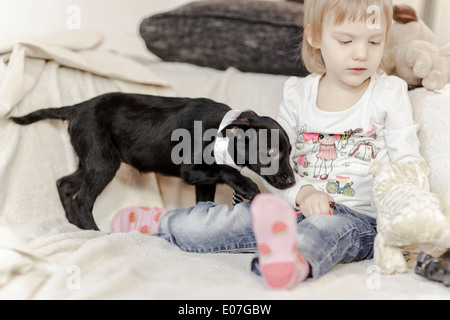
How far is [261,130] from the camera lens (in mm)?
1288

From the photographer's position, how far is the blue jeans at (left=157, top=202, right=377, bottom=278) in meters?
1.09

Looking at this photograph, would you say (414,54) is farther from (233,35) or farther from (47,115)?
(47,115)

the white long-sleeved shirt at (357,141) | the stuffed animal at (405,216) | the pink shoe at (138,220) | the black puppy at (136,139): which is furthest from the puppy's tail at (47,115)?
the stuffed animal at (405,216)

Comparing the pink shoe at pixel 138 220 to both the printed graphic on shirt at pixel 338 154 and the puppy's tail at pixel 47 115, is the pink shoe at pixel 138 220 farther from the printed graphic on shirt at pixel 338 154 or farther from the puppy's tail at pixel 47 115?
the printed graphic on shirt at pixel 338 154

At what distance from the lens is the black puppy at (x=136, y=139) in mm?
1387

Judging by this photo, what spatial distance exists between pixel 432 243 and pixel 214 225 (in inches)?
19.5

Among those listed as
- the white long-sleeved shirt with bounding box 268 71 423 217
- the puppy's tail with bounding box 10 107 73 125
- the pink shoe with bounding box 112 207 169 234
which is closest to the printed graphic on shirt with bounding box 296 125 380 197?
the white long-sleeved shirt with bounding box 268 71 423 217

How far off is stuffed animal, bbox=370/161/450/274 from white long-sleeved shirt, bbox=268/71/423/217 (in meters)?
0.11

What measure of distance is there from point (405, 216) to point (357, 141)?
1.20 ft

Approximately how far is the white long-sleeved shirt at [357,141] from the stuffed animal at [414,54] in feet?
0.34

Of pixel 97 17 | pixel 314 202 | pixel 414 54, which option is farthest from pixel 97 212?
pixel 97 17

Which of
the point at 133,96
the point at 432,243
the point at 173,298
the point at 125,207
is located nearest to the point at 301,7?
the point at 133,96

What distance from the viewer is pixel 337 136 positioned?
1.37 m

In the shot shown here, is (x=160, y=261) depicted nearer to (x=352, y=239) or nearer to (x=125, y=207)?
(x=352, y=239)
